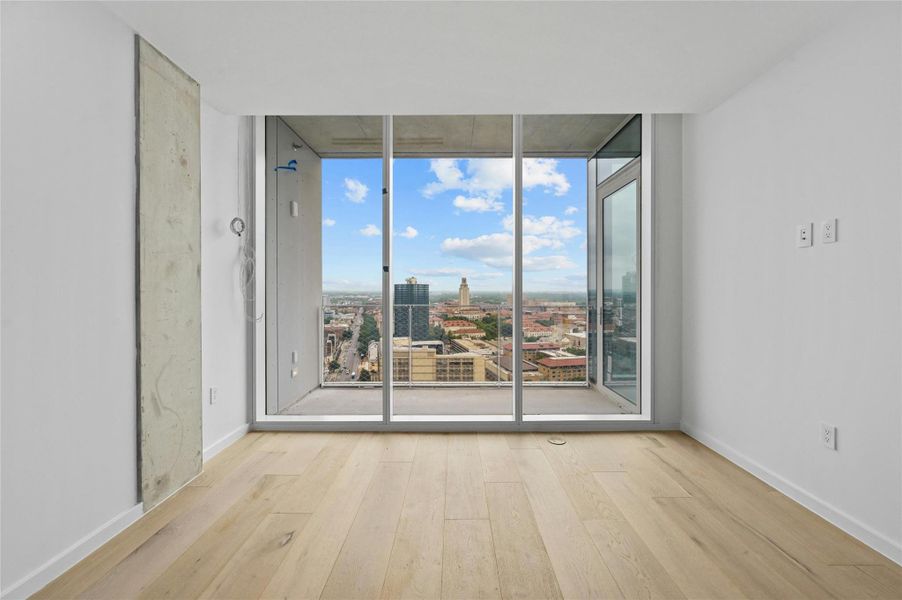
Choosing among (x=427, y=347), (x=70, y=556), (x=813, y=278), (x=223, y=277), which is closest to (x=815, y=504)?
(x=813, y=278)

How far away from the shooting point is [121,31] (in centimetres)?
205

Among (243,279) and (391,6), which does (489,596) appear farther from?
(243,279)

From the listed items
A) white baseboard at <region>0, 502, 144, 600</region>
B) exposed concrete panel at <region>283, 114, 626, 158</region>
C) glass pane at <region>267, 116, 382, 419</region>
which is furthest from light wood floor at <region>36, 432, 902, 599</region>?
exposed concrete panel at <region>283, 114, 626, 158</region>

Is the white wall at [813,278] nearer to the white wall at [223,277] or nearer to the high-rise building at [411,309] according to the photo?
the high-rise building at [411,309]

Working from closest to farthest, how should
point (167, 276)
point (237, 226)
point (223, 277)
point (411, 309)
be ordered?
1. point (167, 276)
2. point (223, 277)
3. point (237, 226)
4. point (411, 309)

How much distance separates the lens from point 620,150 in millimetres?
3637

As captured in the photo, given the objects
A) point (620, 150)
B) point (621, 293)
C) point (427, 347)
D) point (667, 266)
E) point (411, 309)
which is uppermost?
point (620, 150)

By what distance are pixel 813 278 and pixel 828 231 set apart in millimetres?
234

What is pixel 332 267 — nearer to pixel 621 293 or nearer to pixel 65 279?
pixel 65 279

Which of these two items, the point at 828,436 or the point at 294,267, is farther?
the point at 294,267

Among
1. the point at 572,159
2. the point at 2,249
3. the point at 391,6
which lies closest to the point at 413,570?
the point at 2,249

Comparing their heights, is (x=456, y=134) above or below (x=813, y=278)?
above

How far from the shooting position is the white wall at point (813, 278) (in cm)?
186

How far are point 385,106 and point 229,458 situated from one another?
7.93ft
